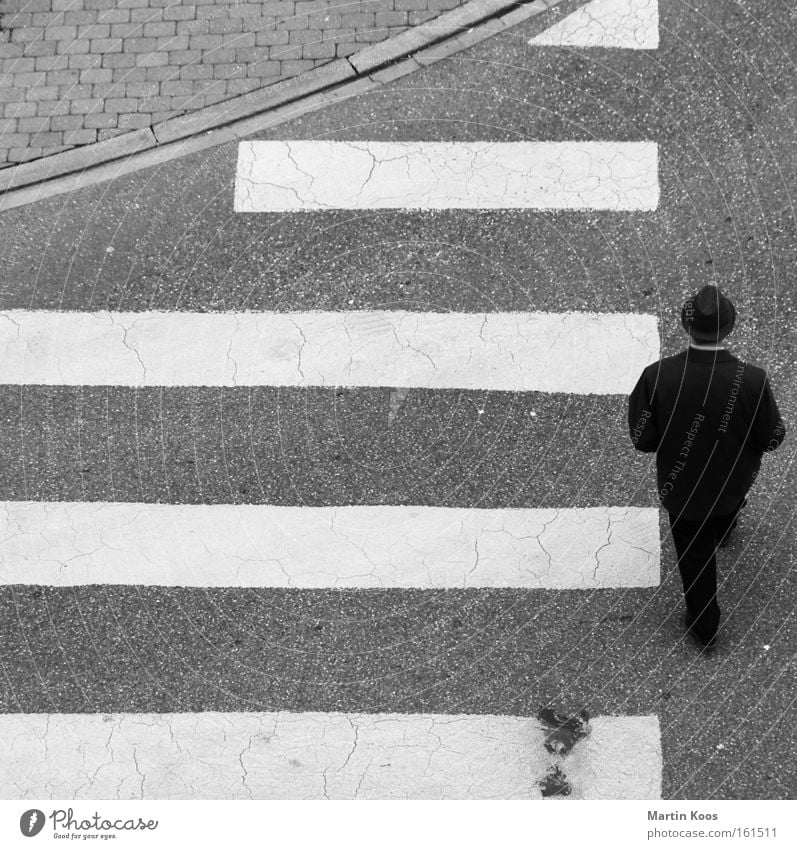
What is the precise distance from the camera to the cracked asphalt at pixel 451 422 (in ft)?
18.1

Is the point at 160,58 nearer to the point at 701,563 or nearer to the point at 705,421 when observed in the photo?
the point at 705,421

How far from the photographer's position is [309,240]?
609 cm

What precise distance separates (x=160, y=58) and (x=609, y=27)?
2.83 meters

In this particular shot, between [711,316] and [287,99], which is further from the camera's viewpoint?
[287,99]

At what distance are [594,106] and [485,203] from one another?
914mm

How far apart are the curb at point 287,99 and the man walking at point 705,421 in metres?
2.62

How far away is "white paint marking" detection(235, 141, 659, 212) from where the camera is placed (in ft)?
19.8

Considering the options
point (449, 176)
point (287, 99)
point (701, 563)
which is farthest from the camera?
point (287, 99)

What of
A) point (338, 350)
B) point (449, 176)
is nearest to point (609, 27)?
point (449, 176)

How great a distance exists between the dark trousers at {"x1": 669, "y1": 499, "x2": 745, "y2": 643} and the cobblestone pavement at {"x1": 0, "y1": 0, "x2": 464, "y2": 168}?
3.58 m

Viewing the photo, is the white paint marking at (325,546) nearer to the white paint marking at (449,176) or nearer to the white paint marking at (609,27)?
the white paint marking at (449,176)

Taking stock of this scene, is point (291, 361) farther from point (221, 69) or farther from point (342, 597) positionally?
point (221, 69)

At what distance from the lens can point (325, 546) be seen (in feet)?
18.8

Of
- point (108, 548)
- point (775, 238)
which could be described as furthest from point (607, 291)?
point (108, 548)
